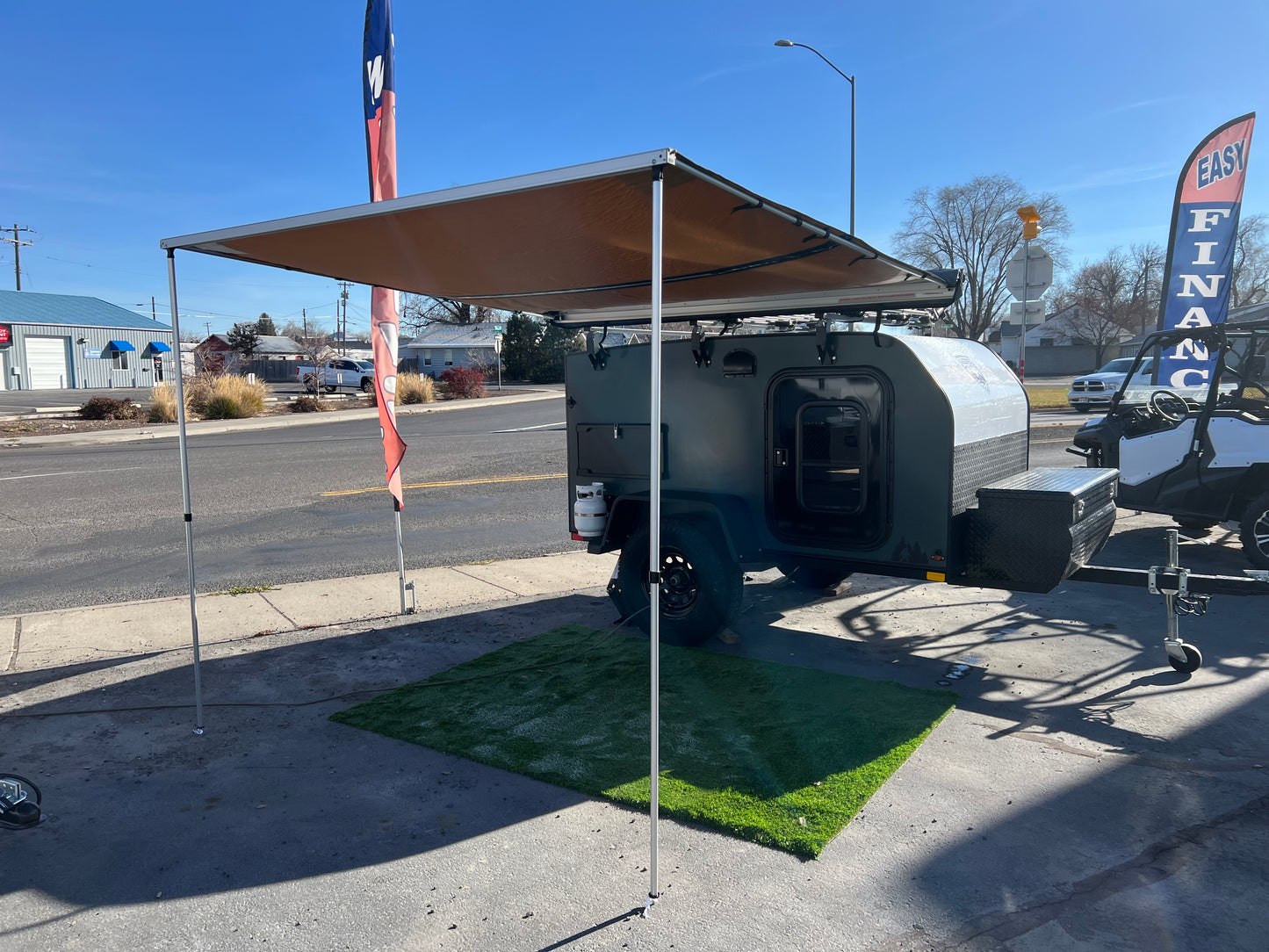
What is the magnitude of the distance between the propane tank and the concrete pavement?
3.24 feet

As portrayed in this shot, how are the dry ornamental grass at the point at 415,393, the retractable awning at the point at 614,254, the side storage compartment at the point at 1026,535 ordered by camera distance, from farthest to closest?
1. the dry ornamental grass at the point at 415,393
2. the side storage compartment at the point at 1026,535
3. the retractable awning at the point at 614,254

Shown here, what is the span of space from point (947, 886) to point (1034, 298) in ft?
43.6

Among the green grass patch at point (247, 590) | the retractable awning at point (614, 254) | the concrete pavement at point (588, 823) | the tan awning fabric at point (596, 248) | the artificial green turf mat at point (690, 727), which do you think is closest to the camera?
the concrete pavement at point (588, 823)

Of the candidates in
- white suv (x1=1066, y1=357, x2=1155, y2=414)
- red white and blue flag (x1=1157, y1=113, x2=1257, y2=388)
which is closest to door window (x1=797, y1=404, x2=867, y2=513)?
red white and blue flag (x1=1157, y1=113, x2=1257, y2=388)

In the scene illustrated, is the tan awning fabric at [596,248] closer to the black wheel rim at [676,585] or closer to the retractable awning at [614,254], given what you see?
the retractable awning at [614,254]

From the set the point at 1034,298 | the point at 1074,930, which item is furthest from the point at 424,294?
the point at 1034,298

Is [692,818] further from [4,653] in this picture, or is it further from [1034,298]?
[1034,298]

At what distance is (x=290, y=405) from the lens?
28906 millimetres

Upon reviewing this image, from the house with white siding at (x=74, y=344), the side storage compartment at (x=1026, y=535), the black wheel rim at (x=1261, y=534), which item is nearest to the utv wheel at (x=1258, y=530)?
the black wheel rim at (x=1261, y=534)

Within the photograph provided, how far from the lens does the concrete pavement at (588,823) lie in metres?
2.92

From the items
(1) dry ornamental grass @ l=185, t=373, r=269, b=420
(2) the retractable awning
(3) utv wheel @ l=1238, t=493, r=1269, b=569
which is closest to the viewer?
(2) the retractable awning

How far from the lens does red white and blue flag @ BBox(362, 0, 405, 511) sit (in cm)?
650

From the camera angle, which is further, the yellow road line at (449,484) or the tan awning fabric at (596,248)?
the yellow road line at (449,484)

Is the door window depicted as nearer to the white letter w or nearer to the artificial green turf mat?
the artificial green turf mat
